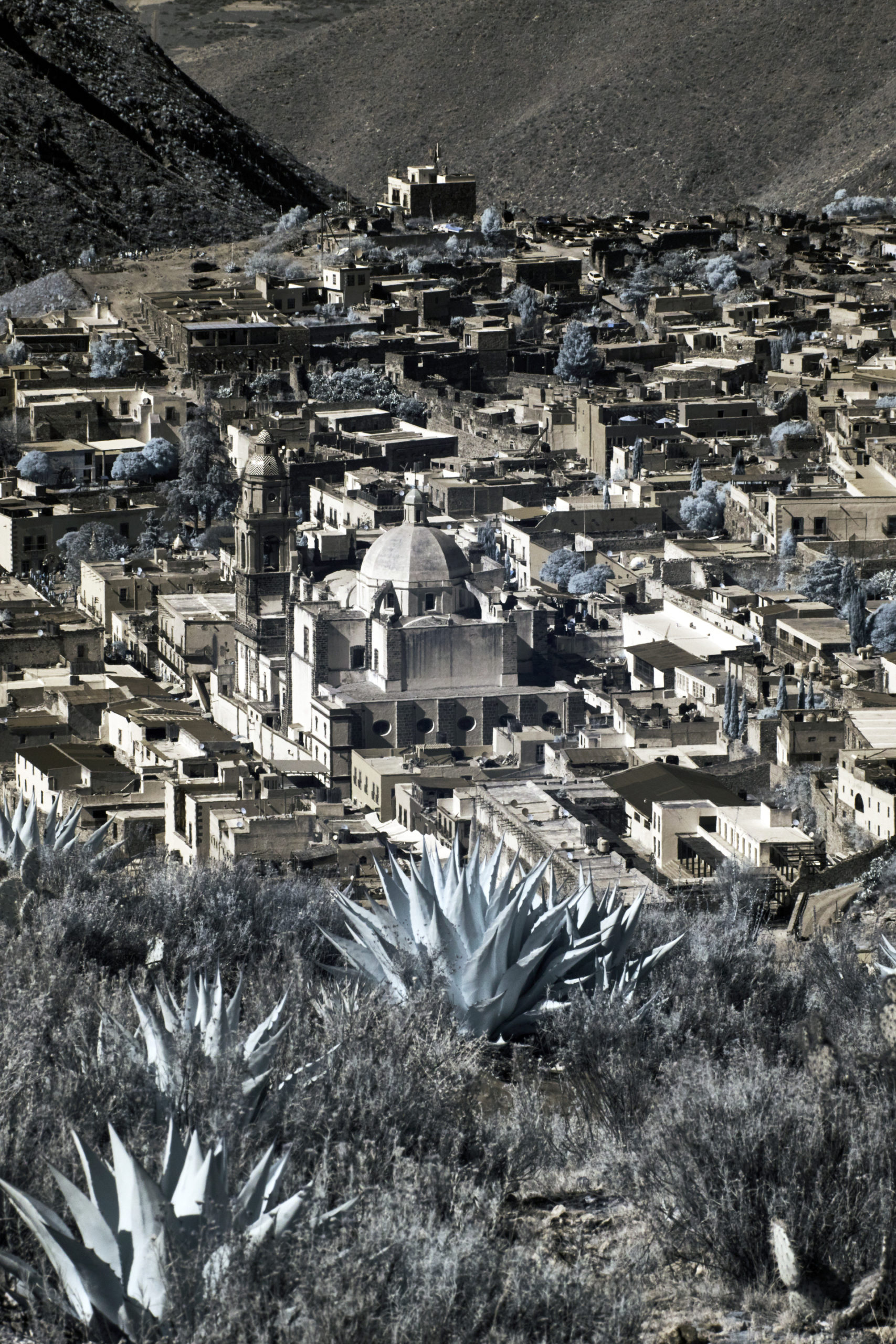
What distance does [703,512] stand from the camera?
4241 cm

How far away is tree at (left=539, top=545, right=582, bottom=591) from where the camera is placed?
39.9 meters

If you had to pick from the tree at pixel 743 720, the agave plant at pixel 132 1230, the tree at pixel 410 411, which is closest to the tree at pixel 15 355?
the tree at pixel 410 411

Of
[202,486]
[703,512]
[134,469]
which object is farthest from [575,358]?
[703,512]

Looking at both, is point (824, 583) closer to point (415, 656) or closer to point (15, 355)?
point (415, 656)

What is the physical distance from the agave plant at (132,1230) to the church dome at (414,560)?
28173mm

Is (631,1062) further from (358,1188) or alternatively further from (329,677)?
(329,677)

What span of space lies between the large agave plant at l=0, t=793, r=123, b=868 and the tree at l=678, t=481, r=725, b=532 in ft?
95.6

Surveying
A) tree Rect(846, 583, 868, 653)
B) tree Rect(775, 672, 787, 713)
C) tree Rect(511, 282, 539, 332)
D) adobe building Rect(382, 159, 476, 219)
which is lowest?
tree Rect(775, 672, 787, 713)

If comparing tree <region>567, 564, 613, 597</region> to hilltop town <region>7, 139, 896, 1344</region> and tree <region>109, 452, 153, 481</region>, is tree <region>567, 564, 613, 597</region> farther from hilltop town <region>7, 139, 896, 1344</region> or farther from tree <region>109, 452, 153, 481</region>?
tree <region>109, 452, 153, 481</region>

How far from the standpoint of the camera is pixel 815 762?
29.2 meters

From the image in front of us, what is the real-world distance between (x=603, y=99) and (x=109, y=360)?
63.8 m

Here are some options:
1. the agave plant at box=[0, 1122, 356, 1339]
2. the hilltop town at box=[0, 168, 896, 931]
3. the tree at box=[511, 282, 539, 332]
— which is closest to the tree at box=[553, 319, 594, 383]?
the hilltop town at box=[0, 168, 896, 931]

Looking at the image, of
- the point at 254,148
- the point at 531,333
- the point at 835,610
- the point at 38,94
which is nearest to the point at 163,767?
the point at 835,610

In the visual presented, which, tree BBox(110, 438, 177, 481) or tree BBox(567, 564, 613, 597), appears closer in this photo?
tree BBox(567, 564, 613, 597)
